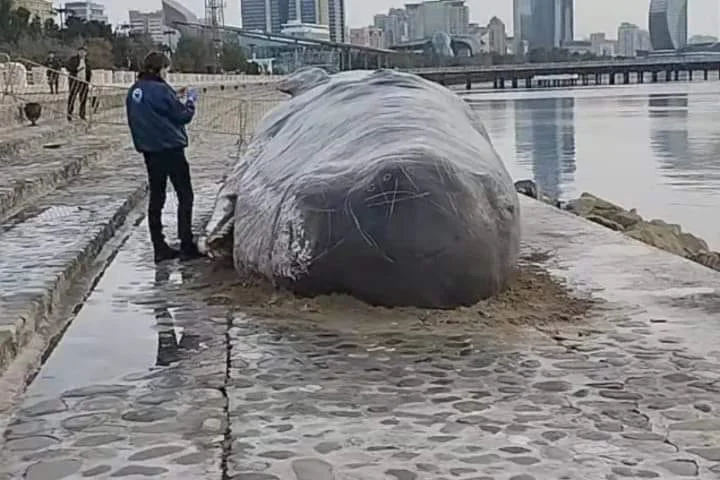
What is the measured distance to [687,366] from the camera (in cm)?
561

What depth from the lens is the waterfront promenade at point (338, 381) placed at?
4.36 meters

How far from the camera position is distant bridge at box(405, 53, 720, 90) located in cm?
14525

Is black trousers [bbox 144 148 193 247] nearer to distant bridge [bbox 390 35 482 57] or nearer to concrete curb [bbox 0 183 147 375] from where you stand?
concrete curb [bbox 0 183 147 375]

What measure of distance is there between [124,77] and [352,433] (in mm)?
41447

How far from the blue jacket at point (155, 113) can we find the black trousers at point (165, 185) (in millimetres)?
143

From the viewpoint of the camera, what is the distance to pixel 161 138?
852 cm

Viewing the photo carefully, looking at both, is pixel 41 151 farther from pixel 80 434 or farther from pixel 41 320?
pixel 80 434

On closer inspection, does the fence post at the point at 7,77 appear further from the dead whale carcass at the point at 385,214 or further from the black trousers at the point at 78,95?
the dead whale carcass at the point at 385,214

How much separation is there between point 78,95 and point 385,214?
825 inches

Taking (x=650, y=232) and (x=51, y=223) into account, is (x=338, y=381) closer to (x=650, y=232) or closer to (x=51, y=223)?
(x=51, y=223)

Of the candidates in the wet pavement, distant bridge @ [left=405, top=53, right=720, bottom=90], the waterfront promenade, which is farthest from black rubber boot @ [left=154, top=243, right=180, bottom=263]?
distant bridge @ [left=405, top=53, right=720, bottom=90]

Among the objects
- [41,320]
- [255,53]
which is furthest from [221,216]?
[255,53]

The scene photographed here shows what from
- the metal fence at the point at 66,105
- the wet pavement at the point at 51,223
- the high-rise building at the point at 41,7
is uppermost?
the high-rise building at the point at 41,7

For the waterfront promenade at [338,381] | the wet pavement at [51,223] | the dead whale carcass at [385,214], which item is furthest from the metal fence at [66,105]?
the waterfront promenade at [338,381]
